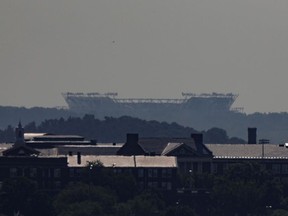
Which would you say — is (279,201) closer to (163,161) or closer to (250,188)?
(250,188)

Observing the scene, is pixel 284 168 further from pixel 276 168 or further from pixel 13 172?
pixel 13 172

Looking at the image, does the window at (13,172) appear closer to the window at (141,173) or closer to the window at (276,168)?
the window at (141,173)

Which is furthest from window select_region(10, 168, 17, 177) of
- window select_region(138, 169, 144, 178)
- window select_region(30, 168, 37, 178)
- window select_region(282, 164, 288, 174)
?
window select_region(282, 164, 288, 174)

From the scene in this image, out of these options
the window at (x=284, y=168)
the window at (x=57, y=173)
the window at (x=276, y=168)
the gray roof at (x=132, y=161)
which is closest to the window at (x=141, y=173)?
the gray roof at (x=132, y=161)

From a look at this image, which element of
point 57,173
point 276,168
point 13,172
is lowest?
point 57,173

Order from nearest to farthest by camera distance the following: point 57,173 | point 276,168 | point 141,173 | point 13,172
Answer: point 57,173 → point 13,172 → point 141,173 → point 276,168

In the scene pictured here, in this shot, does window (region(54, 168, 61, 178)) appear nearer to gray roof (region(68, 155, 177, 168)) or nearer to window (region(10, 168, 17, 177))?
window (region(10, 168, 17, 177))

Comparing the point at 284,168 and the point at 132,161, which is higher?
the point at 132,161

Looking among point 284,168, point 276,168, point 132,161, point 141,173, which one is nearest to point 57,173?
point 141,173

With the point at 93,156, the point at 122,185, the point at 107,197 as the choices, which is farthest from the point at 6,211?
the point at 93,156
